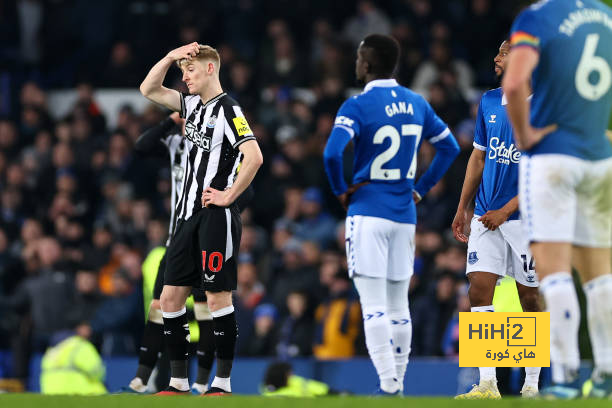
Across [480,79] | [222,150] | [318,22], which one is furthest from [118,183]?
[222,150]

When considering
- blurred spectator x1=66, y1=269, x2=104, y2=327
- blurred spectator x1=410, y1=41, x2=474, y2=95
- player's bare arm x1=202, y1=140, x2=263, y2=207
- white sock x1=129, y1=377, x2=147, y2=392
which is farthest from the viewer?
blurred spectator x1=410, y1=41, x2=474, y2=95

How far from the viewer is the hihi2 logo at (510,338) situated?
759 cm

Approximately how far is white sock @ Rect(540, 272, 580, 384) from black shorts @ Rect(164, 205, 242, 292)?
2.61 meters

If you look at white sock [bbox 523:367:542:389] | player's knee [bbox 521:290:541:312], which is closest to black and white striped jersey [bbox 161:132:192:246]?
player's knee [bbox 521:290:541:312]

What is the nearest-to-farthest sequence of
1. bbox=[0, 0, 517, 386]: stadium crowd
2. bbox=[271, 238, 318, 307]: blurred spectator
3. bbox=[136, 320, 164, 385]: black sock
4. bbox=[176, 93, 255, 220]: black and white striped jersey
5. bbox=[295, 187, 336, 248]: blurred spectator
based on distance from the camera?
bbox=[176, 93, 255, 220]: black and white striped jersey → bbox=[136, 320, 164, 385]: black sock → bbox=[0, 0, 517, 386]: stadium crowd → bbox=[271, 238, 318, 307]: blurred spectator → bbox=[295, 187, 336, 248]: blurred spectator

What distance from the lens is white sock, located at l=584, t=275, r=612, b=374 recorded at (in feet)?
18.6

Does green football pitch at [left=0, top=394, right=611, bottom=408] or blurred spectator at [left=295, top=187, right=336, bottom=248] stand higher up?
blurred spectator at [left=295, top=187, right=336, bottom=248]

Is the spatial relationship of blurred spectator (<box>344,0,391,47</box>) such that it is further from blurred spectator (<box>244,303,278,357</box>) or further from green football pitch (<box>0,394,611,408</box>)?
green football pitch (<box>0,394,611,408</box>)

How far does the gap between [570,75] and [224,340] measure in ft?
10.7

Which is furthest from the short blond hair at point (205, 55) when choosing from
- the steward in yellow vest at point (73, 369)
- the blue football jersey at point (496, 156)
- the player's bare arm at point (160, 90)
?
the steward in yellow vest at point (73, 369)

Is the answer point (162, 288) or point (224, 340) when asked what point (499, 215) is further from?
point (162, 288)

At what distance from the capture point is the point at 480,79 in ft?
58.4

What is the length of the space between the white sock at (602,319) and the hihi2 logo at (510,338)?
181 centimetres

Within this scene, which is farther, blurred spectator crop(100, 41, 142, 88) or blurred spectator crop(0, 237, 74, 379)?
blurred spectator crop(100, 41, 142, 88)
